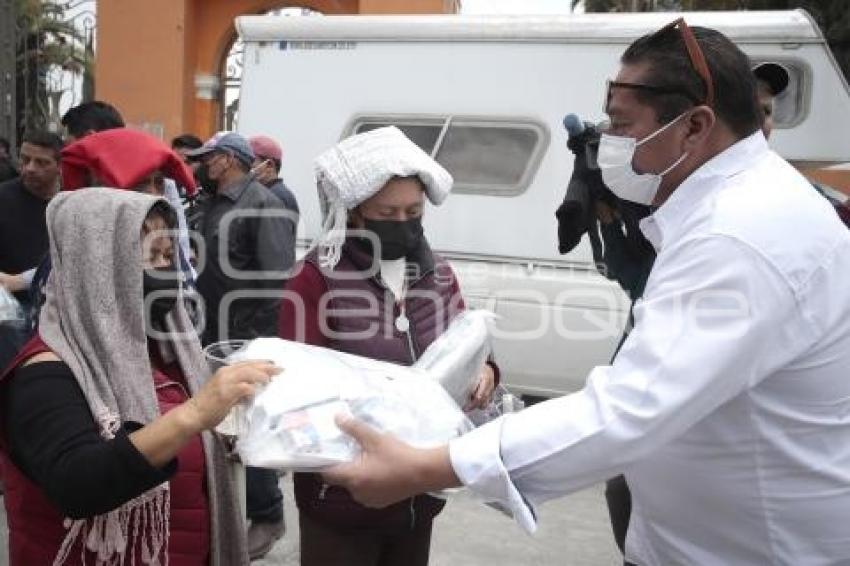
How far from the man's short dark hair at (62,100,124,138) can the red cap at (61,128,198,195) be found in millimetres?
2239

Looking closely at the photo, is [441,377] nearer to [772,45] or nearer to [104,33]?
[772,45]

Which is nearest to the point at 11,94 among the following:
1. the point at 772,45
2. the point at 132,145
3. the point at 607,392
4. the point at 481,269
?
the point at 481,269

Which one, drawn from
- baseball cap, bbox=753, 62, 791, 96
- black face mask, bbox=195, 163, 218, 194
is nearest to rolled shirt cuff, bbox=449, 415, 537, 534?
baseball cap, bbox=753, 62, 791, 96

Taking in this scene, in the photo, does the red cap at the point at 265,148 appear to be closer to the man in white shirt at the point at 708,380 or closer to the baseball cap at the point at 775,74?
the baseball cap at the point at 775,74

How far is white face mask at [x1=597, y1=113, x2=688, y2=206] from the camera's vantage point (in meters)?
1.73

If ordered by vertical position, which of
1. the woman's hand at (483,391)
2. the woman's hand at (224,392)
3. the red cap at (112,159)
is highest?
the red cap at (112,159)

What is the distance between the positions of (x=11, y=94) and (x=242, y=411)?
6015 millimetres

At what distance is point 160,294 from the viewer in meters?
1.88

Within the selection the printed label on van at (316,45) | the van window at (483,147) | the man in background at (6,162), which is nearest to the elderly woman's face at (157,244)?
the van window at (483,147)

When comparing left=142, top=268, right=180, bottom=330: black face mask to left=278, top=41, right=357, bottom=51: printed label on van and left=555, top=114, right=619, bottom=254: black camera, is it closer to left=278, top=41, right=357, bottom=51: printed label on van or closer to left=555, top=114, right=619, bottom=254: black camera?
left=555, top=114, right=619, bottom=254: black camera

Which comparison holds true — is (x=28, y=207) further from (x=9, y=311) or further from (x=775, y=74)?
(x=775, y=74)

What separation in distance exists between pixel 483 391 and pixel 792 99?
12.7 feet

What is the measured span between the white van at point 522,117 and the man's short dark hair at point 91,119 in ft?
5.76

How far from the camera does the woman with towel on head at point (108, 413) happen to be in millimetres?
1574
